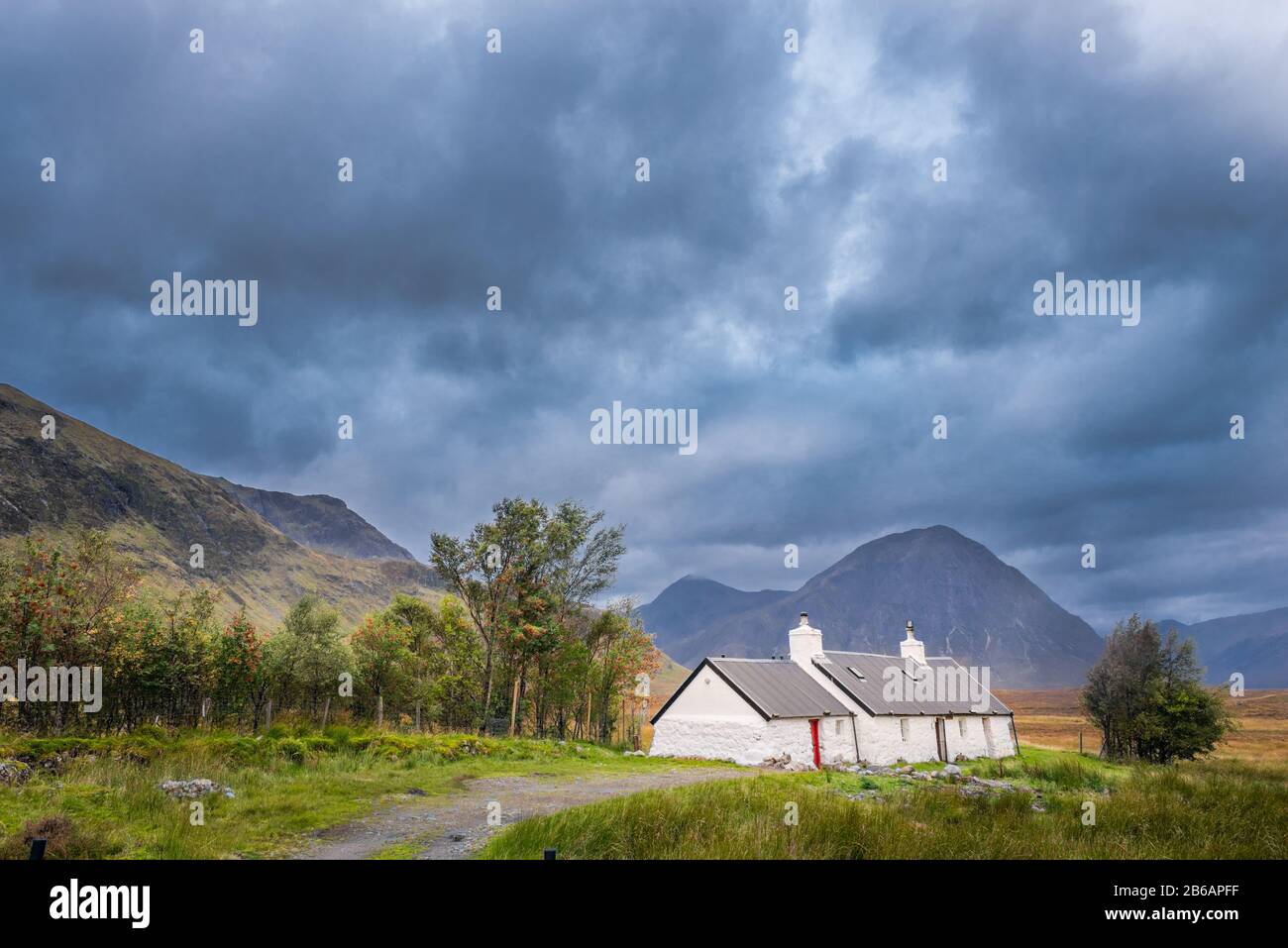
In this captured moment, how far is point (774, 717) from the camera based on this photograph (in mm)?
35562

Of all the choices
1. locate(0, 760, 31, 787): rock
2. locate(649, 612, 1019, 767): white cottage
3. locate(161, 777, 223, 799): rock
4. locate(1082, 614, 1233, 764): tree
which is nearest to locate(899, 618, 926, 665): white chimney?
locate(649, 612, 1019, 767): white cottage

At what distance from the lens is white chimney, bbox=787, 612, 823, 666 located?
4416 centimetres

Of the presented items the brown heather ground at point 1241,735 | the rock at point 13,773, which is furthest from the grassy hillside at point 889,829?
the brown heather ground at point 1241,735

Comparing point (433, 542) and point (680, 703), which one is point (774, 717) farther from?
point (433, 542)

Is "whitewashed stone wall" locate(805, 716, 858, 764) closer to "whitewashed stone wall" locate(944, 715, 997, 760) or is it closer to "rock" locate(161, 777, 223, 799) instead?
"whitewashed stone wall" locate(944, 715, 997, 760)

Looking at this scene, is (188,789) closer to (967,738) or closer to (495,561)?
(495,561)

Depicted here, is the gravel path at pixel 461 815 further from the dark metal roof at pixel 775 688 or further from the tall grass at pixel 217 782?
the dark metal roof at pixel 775 688

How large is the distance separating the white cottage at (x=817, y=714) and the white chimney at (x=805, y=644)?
0.06m

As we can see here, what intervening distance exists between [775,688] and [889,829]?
29.0m

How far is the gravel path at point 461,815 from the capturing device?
472 inches
